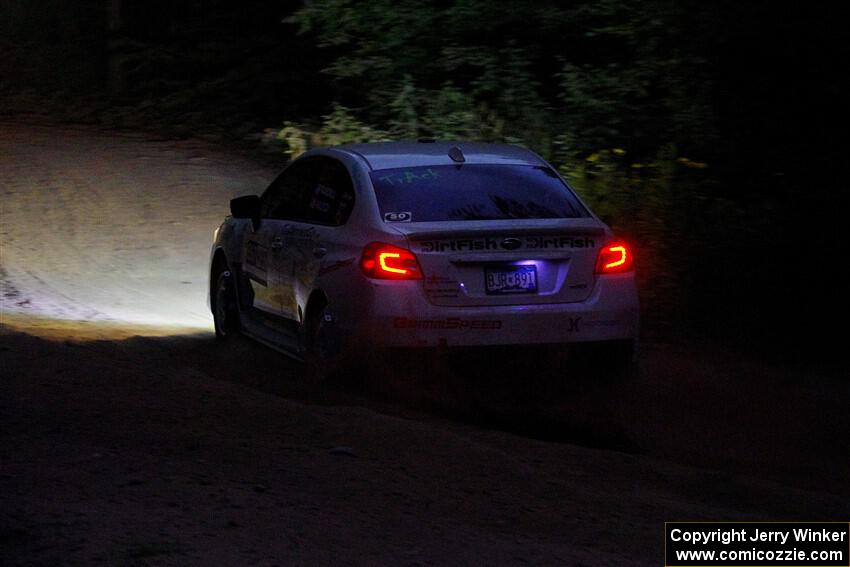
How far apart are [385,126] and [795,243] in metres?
8.18

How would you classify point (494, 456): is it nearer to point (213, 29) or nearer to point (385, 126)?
point (385, 126)

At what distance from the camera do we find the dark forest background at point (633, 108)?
11.0 metres

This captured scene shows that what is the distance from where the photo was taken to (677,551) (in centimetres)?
551

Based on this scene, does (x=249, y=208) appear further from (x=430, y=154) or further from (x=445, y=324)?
(x=445, y=324)

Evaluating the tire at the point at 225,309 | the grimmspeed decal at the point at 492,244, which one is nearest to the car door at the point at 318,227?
the grimmspeed decal at the point at 492,244

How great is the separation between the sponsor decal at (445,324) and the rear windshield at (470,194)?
704 millimetres

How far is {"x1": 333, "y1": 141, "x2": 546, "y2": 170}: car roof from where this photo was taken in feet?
30.7

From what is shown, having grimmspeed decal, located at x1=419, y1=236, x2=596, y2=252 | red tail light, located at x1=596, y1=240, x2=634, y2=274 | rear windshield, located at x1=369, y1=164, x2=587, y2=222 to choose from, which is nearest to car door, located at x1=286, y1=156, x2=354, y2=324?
rear windshield, located at x1=369, y1=164, x2=587, y2=222

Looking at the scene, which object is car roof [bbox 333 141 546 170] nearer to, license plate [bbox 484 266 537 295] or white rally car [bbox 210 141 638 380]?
white rally car [bbox 210 141 638 380]

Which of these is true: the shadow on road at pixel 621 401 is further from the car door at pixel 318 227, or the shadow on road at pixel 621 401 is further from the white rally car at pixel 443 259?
the car door at pixel 318 227

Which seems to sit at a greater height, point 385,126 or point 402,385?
point 402,385

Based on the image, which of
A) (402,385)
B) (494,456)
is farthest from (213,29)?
(494,456)

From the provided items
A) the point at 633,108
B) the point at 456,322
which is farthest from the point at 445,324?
the point at 633,108

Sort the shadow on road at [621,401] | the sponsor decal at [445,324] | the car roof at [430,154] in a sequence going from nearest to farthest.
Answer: the shadow on road at [621,401]
the sponsor decal at [445,324]
the car roof at [430,154]
